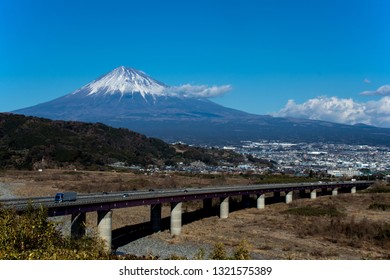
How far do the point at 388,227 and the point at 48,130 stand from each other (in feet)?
318

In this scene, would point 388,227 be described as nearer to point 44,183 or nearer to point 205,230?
point 205,230

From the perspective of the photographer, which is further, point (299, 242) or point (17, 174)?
point (17, 174)

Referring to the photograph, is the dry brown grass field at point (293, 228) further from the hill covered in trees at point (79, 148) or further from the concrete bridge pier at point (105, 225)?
the hill covered in trees at point (79, 148)

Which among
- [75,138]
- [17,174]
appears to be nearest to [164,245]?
[17,174]

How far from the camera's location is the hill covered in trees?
335 ft

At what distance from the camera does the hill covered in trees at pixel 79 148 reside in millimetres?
102250

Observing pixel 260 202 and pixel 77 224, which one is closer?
pixel 77 224

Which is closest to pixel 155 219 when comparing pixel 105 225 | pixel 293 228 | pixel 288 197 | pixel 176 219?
pixel 176 219

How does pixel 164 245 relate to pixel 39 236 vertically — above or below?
below

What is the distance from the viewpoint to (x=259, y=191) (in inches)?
2211

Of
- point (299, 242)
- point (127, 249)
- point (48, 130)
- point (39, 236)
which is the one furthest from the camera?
point (48, 130)

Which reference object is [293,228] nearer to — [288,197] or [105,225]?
[105,225]

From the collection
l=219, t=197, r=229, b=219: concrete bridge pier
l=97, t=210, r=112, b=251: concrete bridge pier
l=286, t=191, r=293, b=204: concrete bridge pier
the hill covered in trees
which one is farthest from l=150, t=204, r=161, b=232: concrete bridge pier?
the hill covered in trees

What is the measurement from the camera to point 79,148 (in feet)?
377
